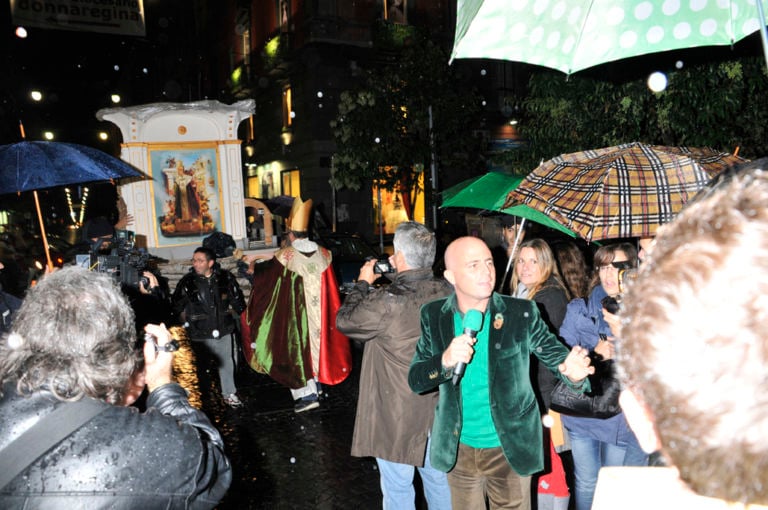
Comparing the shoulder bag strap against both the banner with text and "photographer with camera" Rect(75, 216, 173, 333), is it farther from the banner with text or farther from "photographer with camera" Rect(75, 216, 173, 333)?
the banner with text

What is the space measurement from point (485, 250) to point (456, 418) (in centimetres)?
94

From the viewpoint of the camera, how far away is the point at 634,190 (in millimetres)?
3424

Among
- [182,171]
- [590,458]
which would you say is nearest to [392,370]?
[590,458]

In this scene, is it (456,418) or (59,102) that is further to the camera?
(59,102)

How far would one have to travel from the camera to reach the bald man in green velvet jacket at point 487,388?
9.79ft

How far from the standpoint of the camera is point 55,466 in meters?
1.65

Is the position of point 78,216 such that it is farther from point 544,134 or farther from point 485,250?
point 485,250

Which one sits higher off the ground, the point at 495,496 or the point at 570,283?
the point at 570,283

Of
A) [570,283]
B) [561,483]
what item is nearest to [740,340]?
[561,483]

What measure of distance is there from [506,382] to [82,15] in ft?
40.1

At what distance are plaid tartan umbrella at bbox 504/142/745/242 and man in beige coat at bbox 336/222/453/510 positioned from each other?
975mm

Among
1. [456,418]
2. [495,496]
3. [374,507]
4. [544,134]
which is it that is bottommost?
[374,507]

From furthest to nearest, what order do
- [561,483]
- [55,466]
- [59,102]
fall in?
[59,102] → [561,483] → [55,466]

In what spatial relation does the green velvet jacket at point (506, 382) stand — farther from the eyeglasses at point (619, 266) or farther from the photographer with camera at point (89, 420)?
the photographer with camera at point (89, 420)
